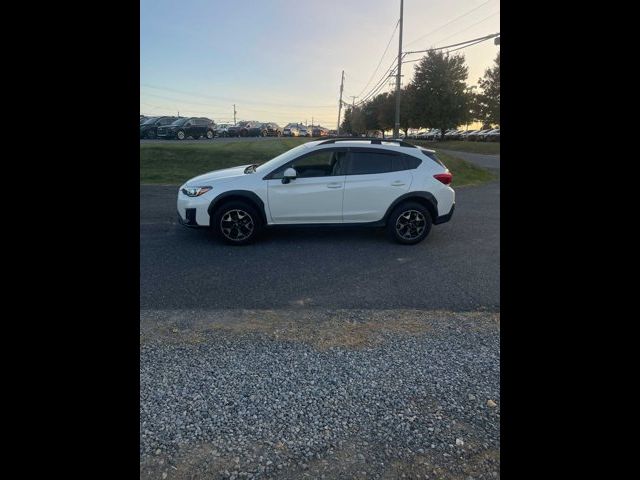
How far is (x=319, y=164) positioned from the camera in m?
7.21

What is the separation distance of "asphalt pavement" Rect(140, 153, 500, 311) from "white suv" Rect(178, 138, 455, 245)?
41cm

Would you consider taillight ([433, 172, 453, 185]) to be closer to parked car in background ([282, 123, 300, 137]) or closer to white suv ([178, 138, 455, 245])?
→ white suv ([178, 138, 455, 245])

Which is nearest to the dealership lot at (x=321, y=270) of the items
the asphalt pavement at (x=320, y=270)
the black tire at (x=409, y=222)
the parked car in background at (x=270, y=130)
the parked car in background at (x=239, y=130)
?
the asphalt pavement at (x=320, y=270)

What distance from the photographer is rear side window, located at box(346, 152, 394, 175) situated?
22.5 ft

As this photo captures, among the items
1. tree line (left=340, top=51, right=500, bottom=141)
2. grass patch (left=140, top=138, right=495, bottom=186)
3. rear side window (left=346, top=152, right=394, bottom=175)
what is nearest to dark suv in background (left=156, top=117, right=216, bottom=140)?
grass patch (left=140, top=138, right=495, bottom=186)

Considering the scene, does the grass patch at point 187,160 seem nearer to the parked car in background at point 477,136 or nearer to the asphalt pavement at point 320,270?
the asphalt pavement at point 320,270

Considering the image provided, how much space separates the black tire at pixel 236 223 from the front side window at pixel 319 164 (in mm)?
699

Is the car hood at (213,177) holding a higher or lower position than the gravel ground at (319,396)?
higher

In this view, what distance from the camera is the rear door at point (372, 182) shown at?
679 cm

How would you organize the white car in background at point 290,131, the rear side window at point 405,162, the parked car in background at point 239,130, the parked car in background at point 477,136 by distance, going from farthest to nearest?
the white car in background at point 290,131, the parked car in background at point 477,136, the parked car in background at point 239,130, the rear side window at point 405,162

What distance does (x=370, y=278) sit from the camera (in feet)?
17.9
